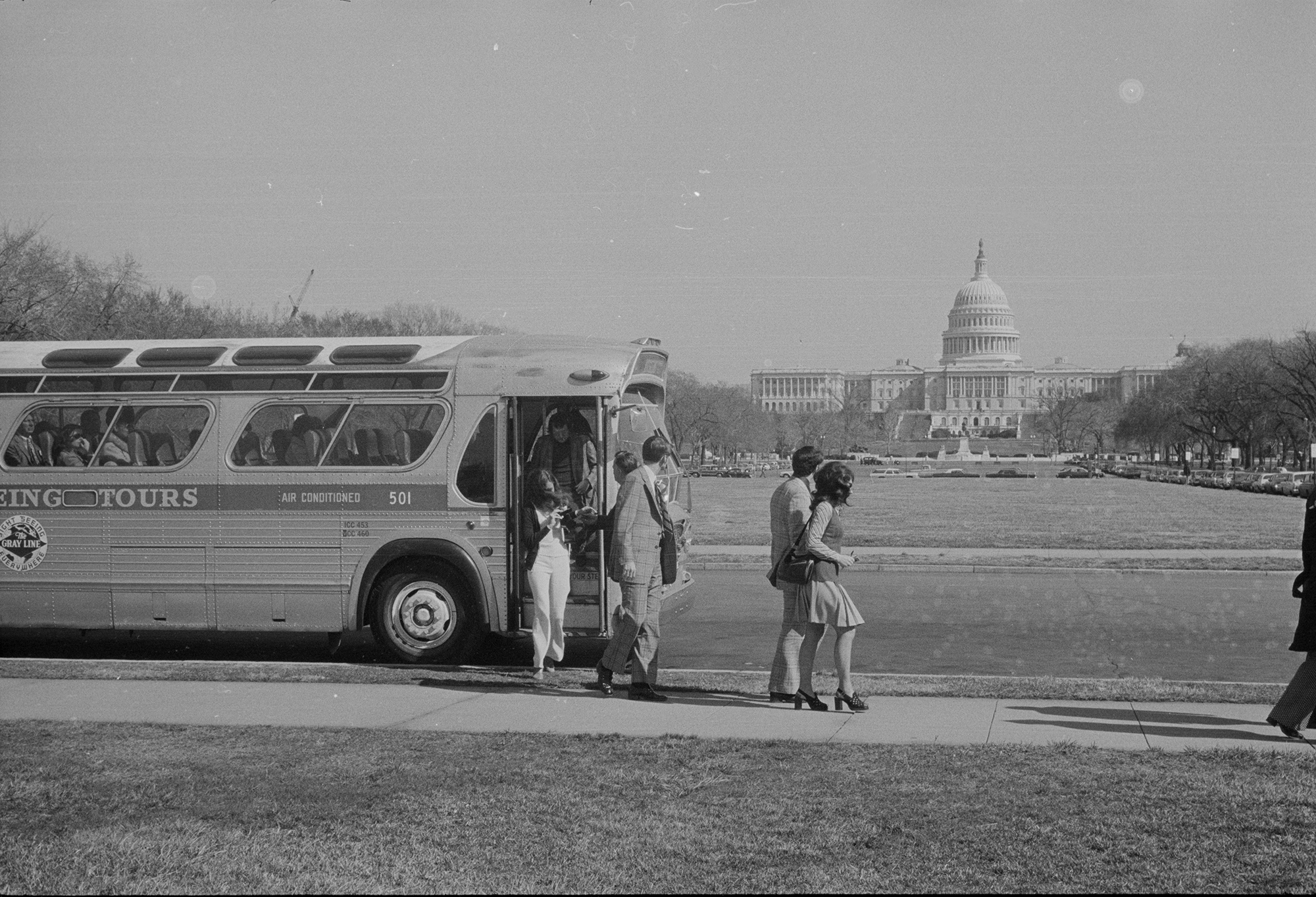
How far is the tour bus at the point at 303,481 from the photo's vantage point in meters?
11.8

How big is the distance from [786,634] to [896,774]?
240 centimetres

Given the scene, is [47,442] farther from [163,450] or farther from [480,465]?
[480,465]

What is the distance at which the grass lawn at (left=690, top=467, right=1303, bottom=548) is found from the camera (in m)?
26.4

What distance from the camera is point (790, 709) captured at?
31.1ft

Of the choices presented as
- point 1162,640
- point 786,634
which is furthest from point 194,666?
point 1162,640

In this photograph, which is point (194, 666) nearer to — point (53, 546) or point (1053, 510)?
point (53, 546)

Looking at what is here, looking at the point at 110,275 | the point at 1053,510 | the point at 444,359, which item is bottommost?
the point at 1053,510

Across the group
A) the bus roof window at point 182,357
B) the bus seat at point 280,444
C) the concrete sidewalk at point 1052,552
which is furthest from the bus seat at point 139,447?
the concrete sidewalk at point 1052,552

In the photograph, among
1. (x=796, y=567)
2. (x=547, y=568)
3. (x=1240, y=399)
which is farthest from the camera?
(x=1240, y=399)

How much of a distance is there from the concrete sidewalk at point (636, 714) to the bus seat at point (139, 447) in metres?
2.46

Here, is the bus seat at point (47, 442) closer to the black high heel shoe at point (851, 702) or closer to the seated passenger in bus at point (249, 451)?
the seated passenger in bus at point (249, 451)

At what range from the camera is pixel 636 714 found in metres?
9.28

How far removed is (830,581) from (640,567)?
1.32 metres

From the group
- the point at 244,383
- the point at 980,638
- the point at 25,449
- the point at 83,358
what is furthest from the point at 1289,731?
the point at 25,449
